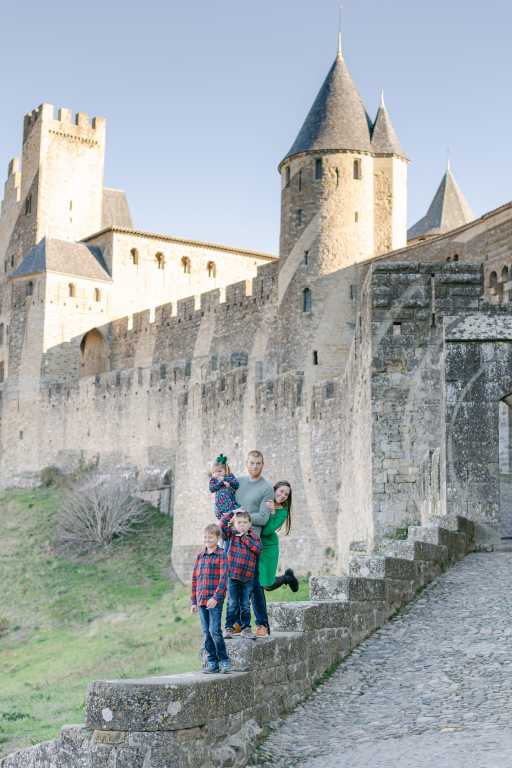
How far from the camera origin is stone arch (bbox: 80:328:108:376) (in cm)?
4744

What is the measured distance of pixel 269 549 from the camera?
8.85 m

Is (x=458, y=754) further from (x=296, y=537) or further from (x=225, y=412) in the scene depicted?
(x=225, y=412)

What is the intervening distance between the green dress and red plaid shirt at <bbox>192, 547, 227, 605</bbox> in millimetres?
701

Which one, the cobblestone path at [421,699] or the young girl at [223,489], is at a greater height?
the young girl at [223,489]

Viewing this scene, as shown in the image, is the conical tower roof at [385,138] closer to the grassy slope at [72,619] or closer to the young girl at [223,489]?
the grassy slope at [72,619]

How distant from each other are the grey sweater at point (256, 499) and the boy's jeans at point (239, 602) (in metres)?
0.47

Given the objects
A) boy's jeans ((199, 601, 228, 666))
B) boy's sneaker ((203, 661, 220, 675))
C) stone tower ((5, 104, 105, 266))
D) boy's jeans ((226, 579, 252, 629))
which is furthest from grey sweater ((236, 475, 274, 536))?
stone tower ((5, 104, 105, 266))

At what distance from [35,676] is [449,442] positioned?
12417 millimetres

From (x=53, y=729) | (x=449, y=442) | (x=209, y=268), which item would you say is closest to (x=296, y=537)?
(x=53, y=729)

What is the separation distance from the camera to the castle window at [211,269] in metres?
51.8

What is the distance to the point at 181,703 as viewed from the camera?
663cm

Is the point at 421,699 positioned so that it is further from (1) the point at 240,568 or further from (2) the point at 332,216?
(2) the point at 332,216

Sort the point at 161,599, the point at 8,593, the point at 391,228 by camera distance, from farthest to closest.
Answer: the point at 391,228
the point at 8,593
the point at 161,599

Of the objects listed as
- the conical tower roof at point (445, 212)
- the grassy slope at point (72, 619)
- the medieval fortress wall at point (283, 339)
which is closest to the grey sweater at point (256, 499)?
the medieval fortress wall at point (283, 339)
